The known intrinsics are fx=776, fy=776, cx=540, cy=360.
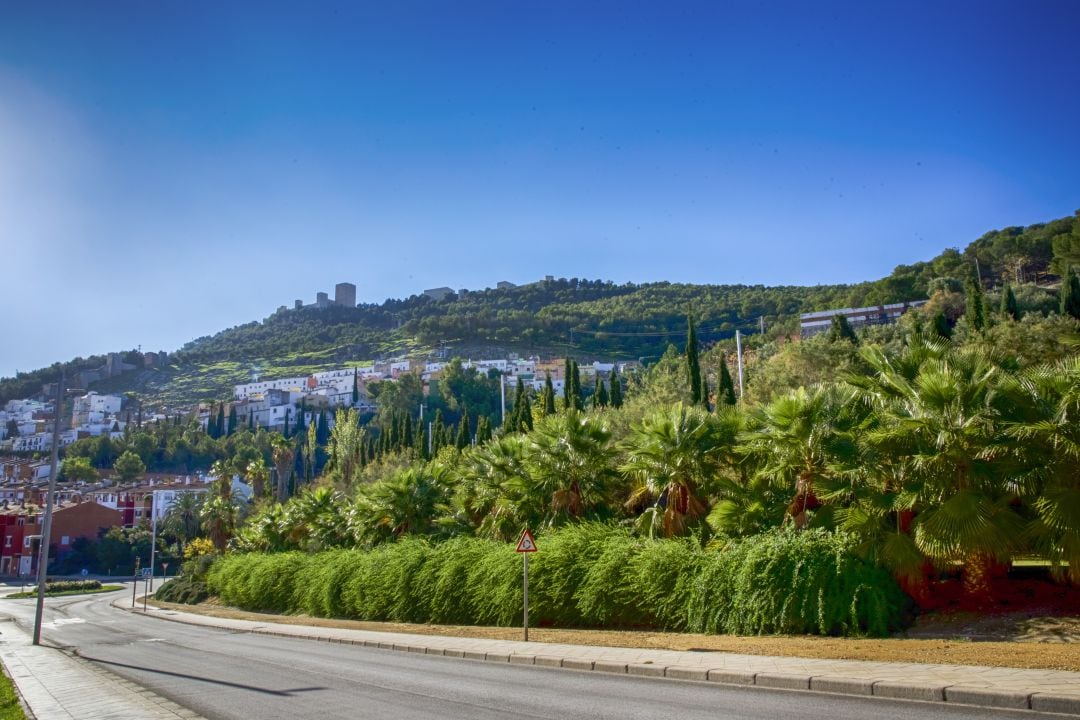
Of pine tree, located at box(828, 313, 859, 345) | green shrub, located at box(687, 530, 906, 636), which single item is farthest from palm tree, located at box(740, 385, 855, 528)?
pine tree, located at box(828, 313, 859, 345)

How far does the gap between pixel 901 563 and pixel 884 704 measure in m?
7.22

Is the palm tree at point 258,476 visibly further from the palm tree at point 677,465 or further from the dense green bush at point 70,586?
the palm tree at point 677,465

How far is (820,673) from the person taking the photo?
38.8 feet

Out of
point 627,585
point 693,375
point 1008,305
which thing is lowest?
point 627,585

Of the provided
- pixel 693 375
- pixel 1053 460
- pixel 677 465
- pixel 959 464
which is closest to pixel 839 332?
pixel 693 375

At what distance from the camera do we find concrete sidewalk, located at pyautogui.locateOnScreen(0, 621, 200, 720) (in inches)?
444

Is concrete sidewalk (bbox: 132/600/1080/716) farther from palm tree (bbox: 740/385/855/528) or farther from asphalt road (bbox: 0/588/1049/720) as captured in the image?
palm tree (bbox: 740/385/855/528)

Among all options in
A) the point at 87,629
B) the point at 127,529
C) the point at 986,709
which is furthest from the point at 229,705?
the point at 127,529

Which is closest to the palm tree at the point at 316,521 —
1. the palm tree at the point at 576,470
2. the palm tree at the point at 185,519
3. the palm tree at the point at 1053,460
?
the palm tree at the point at 576,470

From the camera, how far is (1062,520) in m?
14.3

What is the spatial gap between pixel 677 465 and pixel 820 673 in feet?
35.3

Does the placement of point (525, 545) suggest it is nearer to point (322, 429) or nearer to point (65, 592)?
point (65, 592)

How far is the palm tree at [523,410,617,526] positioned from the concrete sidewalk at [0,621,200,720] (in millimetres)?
13813

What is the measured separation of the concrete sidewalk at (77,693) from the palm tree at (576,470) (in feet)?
45.3
